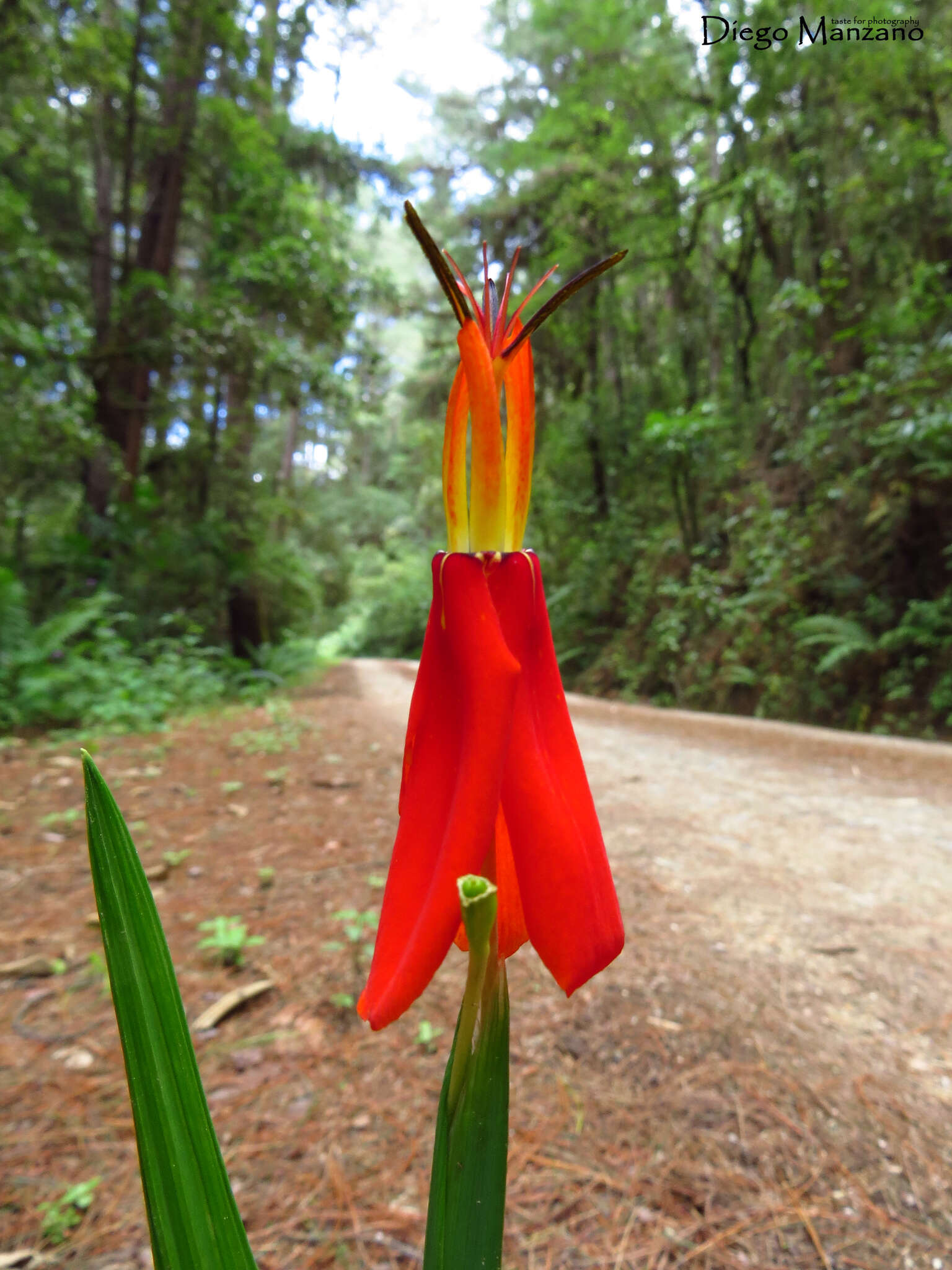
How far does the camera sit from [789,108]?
785 cm

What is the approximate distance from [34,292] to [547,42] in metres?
11.0

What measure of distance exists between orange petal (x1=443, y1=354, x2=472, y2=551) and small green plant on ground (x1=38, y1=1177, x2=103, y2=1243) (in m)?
1.30

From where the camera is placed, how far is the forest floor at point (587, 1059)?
105 centimetres

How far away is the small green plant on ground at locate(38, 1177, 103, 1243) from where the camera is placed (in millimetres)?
1039

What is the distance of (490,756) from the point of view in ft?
1.04

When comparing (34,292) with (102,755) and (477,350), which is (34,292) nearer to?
(102,755)

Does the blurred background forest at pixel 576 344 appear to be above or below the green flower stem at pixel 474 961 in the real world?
above

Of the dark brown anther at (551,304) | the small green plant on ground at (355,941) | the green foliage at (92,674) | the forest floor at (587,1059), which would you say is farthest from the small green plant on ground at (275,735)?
the dark brown anther at (551,304)

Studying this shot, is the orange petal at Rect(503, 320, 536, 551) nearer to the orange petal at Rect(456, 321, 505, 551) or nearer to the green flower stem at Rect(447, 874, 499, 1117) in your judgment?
the orange petal at Rect(456, 321, 505, 551)

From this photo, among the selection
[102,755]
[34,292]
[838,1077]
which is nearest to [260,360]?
[34,292]

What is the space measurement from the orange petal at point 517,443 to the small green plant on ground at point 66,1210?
4.30 feet

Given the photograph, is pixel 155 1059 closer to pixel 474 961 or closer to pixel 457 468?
pixel 474 961

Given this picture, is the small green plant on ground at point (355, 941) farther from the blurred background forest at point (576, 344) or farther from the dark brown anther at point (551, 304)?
the blurred background forest at point (576, 344)

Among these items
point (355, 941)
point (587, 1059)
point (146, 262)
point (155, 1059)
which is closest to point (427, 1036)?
point (587, 1059)
